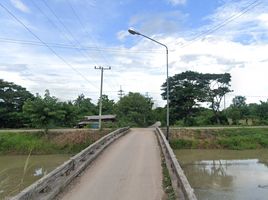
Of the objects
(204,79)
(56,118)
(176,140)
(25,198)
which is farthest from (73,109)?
(25,198)

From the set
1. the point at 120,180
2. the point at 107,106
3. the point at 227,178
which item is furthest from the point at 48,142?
the point at 107,106

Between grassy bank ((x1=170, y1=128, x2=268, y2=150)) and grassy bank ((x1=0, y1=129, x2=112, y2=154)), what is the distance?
789 cm

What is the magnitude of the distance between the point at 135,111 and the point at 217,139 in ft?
87.8

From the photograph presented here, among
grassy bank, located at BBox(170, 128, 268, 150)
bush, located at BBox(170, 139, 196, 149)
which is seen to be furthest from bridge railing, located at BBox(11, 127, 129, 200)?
grassy bank, located at BBox(170, 128, 268, 150)

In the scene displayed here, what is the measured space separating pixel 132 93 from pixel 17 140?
33.4 meters

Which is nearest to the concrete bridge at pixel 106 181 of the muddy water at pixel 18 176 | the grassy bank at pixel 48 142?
the muddy water at pixel 18 176

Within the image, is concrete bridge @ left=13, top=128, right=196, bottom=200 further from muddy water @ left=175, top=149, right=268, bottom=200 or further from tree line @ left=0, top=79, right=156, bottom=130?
tree line @ left=0, top=79, right=156, bottom=130

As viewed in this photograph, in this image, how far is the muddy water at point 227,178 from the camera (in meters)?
14.8

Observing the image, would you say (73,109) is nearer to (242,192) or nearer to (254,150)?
(254,150)

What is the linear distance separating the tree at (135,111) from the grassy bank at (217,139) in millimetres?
23271

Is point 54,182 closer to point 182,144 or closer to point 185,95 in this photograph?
point 182,144

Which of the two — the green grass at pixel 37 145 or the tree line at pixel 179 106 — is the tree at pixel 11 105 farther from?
the green grass at pixel 37 145

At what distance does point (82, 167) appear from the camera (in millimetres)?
Result: 13211

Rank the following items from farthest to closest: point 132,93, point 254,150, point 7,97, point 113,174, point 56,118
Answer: point 132,93 → point 7,97 → point 56,118 → point 254,150 → point 113,174
